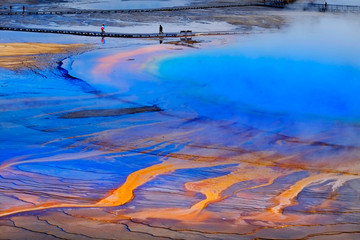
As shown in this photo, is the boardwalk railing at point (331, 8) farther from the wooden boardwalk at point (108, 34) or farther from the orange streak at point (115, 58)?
the orange streak at point (115, 58)

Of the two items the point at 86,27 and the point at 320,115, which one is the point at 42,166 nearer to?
the point at 320,115

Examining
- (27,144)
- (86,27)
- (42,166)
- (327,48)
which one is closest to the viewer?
(42,166)

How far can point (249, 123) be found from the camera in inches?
369

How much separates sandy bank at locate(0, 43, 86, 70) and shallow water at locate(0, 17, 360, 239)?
959 millimetres

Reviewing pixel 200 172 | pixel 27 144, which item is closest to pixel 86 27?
pixel 27 144

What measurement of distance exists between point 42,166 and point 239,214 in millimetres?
2894

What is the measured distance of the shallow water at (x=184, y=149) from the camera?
493cm

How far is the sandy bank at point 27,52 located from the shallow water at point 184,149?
0.96 m

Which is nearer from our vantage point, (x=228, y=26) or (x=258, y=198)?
(x=258, y=198)

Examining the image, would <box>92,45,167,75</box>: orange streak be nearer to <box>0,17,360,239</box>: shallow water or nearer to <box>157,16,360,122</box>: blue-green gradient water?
<box>0,17,360,239</box>: shallow water

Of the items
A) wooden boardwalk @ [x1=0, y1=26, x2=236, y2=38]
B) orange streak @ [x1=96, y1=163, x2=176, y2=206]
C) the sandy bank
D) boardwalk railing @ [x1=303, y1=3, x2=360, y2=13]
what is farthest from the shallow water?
boardwalk railing @ [x1=303, y1=3, x2=360, y2=13]

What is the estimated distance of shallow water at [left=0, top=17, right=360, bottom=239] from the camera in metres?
4.93

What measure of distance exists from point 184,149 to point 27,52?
9.10 metres

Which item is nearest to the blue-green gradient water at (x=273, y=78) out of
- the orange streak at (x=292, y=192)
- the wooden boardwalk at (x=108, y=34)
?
the wooden boardwalk at (x=108, y=34)
